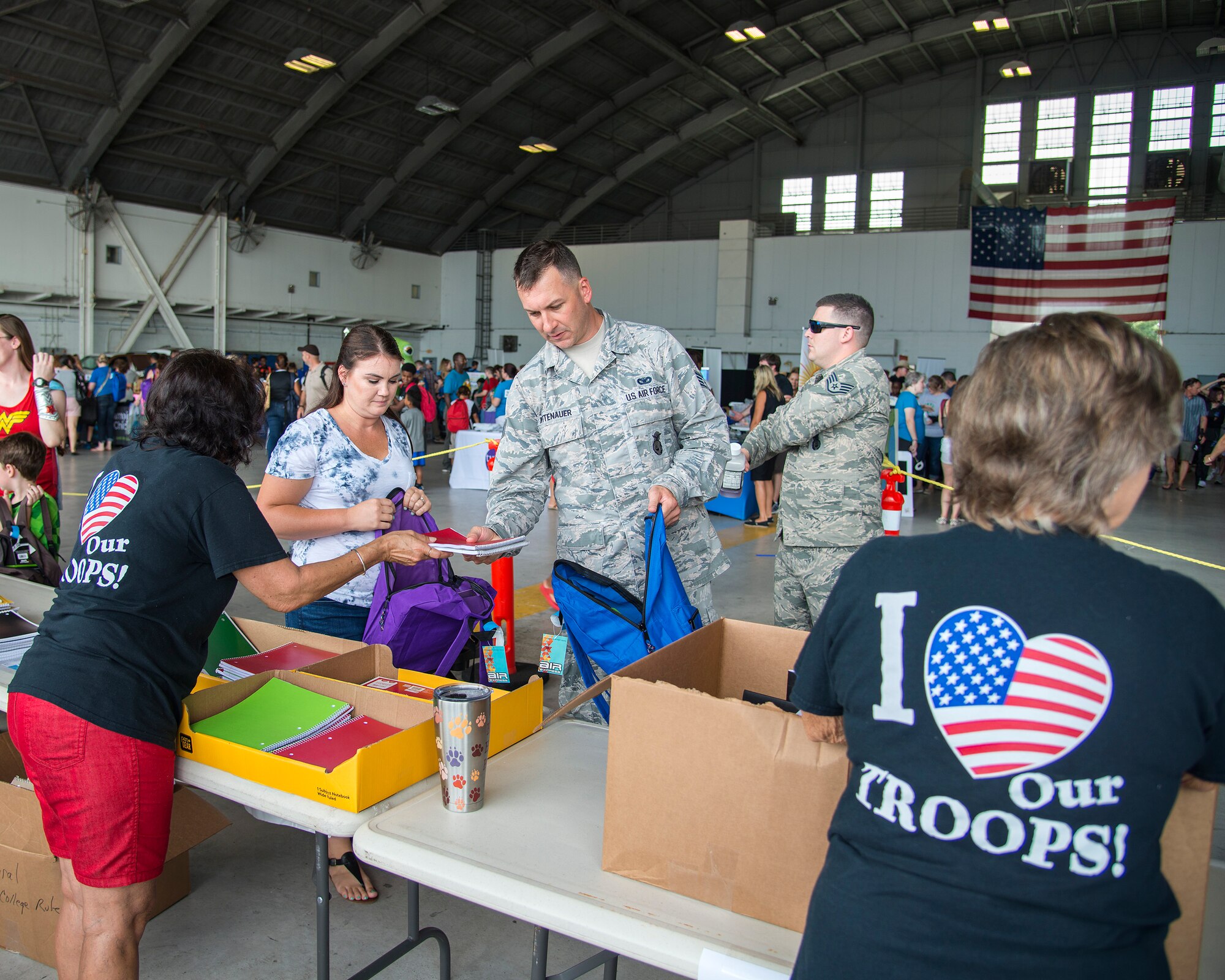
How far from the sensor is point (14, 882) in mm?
2053

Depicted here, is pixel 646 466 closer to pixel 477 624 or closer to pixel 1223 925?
pixel 477 624

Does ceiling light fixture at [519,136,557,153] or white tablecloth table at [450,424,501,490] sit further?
ceiling light fixture at [519,136,557,153]

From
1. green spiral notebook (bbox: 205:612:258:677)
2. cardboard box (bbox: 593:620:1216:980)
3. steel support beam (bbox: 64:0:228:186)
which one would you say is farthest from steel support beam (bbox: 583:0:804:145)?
cardboard box (bbox: 593:620:1216:980)

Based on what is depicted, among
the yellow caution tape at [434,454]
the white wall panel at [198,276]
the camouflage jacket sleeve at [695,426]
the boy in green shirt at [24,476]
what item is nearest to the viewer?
the camouflage jacket sleeve at [695,426]

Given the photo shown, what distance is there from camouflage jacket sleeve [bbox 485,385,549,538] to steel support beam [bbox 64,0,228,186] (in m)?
14.3

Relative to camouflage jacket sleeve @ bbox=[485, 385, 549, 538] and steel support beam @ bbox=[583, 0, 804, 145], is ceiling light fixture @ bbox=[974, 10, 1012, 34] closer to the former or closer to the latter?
steel support beam @ bbox=[583, 0, 804, 145]

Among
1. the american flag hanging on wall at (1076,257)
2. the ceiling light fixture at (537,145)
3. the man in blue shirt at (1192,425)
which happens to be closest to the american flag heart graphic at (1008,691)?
the man in blue shirt at (1192,425)

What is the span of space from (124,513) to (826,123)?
78.9 ft

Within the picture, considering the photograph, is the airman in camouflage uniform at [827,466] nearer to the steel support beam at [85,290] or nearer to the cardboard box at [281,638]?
the cardboard box at [281,638]

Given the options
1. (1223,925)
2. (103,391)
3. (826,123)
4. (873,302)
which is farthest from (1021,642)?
(826,123)

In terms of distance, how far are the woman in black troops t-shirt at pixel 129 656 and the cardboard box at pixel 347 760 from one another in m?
0.06

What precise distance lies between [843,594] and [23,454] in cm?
368

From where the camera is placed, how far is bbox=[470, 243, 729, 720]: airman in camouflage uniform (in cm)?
229

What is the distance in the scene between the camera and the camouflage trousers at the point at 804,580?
9.40ft
